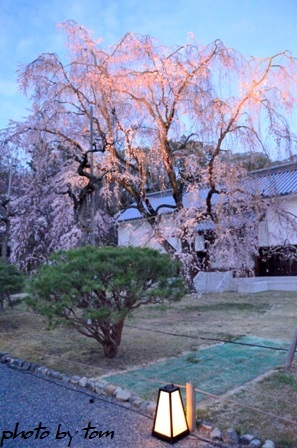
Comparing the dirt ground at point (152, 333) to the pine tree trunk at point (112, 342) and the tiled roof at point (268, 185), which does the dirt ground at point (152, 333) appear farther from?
the tiled roof at point (268, 185)

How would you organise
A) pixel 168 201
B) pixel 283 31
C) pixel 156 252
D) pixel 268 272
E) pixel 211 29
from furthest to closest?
pixel 168 201 → pixel 268 272 → pixel 211 29 → pixel 283 31 → pixel 156 252

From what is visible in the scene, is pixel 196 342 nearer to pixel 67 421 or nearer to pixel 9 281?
pixel 67 421

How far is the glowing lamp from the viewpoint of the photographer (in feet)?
8.57

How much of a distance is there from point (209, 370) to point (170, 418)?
68.2 inches

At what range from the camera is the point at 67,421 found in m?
2.97

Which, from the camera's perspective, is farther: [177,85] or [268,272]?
[268,272]

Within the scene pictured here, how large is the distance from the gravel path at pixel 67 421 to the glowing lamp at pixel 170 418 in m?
0.05

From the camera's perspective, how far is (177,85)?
916cm

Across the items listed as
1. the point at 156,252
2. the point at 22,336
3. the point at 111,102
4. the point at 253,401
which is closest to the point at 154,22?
the point at 111,102

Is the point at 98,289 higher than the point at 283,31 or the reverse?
the reverse

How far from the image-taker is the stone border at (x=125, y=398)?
2539 millimetres

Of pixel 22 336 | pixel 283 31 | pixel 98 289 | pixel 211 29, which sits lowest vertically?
pixel 22 336

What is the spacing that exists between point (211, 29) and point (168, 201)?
31.1 ft

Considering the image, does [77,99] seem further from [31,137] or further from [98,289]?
[98,289]
